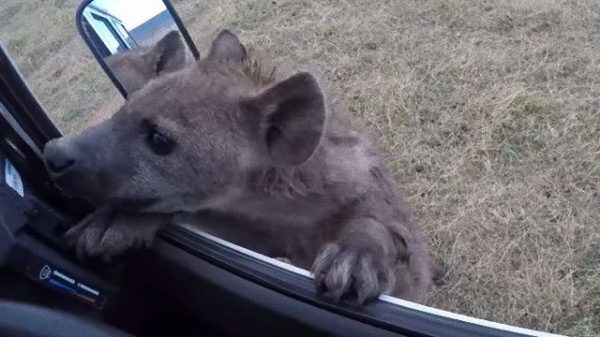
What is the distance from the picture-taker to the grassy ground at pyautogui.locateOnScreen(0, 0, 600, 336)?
2.17 meters

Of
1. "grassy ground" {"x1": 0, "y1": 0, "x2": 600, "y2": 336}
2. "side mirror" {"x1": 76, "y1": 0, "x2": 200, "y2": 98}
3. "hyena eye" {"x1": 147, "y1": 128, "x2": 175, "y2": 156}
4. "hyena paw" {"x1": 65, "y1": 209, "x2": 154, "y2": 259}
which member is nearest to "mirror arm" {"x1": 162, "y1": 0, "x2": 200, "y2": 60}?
"side mirror" {"x1": 76, "y1": 0, "x2": 200, "y2": 98}

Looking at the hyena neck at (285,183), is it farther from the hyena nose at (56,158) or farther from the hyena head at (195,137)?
the hyena nose at (56,158)

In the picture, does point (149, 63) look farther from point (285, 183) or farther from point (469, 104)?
point (469, 104)

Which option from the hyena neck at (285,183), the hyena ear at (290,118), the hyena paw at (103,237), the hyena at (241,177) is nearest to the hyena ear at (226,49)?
the hyena at (241,177)

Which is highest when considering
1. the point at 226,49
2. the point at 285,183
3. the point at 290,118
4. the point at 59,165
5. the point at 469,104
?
the point at 59,165

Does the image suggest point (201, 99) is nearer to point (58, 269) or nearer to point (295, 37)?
point (58, 269)

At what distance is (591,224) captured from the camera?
7.57 feet

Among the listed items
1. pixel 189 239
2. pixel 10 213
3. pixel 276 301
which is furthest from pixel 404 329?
pixel 10 213

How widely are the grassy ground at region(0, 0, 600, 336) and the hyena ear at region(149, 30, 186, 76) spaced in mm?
203

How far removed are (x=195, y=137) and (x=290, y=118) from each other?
0.64ft

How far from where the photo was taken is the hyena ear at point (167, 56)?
191 cm

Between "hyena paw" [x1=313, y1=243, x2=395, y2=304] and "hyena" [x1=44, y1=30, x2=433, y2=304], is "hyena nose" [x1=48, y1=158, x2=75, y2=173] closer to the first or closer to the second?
"hyena" [x1=44, y1=30, x2=433, y2=304]

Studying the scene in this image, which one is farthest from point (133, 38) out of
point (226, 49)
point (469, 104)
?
point (469, 104)

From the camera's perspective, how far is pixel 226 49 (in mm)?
1932
